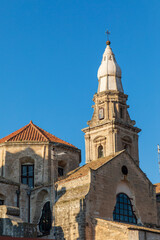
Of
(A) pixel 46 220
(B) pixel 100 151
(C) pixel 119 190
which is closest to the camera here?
(A) pixel 46 220

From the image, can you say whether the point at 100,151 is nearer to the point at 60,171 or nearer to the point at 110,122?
the point at 110,122

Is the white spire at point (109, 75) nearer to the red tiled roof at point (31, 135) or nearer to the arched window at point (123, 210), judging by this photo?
the red tiled roof at point (31, 135)

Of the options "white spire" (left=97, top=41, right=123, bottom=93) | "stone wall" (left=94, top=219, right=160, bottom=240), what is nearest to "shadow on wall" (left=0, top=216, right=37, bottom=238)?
"stone wall" (left=94, top=219, right=160, bottom=240)

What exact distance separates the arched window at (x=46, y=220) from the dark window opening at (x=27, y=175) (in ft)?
13.6

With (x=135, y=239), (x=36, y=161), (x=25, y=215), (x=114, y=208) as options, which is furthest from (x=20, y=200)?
(x=135, y=239)

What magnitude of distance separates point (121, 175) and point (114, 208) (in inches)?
109

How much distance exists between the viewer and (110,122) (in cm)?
5366

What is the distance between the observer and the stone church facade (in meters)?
32.7

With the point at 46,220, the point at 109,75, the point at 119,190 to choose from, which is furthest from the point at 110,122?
the point at 46,220

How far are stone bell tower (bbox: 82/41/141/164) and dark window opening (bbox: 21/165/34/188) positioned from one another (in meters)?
13.1

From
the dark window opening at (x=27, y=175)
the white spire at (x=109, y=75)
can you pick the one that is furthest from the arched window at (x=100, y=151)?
the dark window opening at (x=27, y=175)

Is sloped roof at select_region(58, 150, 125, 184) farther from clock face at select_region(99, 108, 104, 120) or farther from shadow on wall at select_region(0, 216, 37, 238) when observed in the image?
clock face at select_region(99, 108, 104, 120)

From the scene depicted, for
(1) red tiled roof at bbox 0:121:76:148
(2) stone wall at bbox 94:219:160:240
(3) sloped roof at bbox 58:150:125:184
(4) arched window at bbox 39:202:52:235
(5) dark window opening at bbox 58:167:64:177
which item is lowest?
(2) stone wall at bbox 94:219:160:240

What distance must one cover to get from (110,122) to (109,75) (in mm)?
6459
